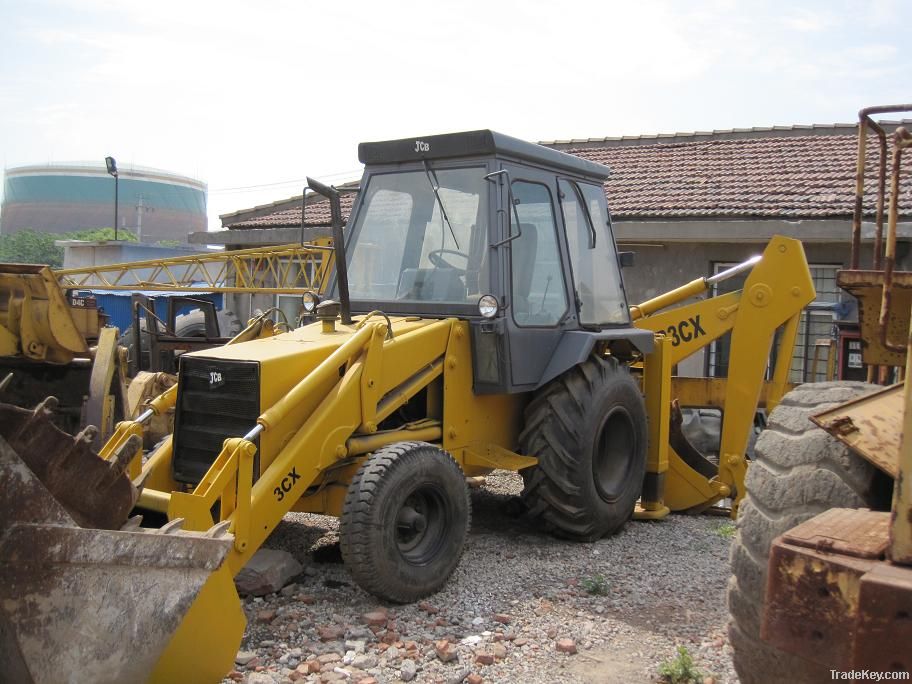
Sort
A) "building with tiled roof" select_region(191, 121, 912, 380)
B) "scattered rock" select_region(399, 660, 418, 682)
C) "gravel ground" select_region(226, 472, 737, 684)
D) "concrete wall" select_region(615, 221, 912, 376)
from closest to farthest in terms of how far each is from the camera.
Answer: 1. "scattered rock" select_region(399, 660, 418, 682)
2. "gravel ground" select_region(226, 472, 737, 684)
3. "concrete wall" select_region(615, 221, 912, 376)
4. "building with tiled roof" select_region(191, 121, 912, 380)

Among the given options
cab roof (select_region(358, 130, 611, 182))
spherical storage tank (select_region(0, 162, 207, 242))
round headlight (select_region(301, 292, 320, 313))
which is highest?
spherical storage tank (select_region(0, 162, 207, 242))

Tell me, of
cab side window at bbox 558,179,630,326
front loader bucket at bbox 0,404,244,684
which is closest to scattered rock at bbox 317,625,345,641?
front loader bucket at bbox 0,404,244,684

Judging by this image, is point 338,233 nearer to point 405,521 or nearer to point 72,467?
point 405,521

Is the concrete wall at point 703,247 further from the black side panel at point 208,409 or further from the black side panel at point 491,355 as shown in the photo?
the black side panel at point 208,409

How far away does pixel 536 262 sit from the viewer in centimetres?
593

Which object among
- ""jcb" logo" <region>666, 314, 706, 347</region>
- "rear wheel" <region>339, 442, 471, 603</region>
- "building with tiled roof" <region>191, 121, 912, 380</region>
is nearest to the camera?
"rear wheel" <region>339, 442, 471, 603</region>

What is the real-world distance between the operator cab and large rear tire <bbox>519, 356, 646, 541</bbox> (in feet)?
0.57

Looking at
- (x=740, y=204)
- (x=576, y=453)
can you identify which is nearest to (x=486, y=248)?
(x=576, y=453)

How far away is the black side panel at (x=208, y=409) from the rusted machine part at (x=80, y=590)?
1.56 m

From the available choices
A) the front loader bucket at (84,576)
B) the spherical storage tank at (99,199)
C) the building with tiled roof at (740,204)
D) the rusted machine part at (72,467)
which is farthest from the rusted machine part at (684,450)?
the spherical storage tank at (99,199)

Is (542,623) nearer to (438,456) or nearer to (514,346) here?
(438,456)

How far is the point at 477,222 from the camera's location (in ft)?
18.5

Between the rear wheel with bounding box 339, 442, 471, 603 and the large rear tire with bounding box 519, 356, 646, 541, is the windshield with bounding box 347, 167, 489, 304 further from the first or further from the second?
the rear wheel with bounding box 339, 442, 471, 603

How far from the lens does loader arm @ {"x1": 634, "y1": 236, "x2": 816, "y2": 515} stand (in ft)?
21.9
